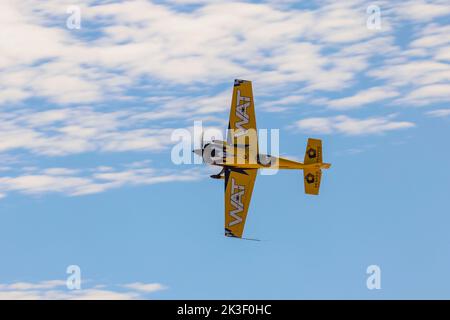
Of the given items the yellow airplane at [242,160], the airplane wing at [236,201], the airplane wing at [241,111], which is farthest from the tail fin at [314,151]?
the airplane wing at [236,201]

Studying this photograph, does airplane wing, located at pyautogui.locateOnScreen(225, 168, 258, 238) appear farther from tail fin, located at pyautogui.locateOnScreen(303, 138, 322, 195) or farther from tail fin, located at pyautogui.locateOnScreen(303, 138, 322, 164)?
tail fin, located at pyautogui.locateOnScreen(303, 138, 322, 164)

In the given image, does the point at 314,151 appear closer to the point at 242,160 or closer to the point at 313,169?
the point at 313,169

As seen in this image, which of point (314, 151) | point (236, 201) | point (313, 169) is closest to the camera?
point (314, 151)

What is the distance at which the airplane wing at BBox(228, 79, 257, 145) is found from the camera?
71.8m

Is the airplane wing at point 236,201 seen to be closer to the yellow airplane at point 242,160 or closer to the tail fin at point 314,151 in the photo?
the yellow airplane at point 242,160

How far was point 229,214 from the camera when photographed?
72000mm

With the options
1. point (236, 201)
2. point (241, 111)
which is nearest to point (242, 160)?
point (236, 201)

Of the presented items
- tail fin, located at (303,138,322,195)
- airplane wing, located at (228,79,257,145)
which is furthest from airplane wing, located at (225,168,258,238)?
tail fin, located at (303,138,322,195)

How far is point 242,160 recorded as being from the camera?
7075cm

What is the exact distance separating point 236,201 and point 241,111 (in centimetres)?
769

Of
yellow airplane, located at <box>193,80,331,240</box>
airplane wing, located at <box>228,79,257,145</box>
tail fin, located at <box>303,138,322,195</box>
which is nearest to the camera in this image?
tail fin, located at <box>303,138,322,195</box>

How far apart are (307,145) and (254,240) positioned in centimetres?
888
